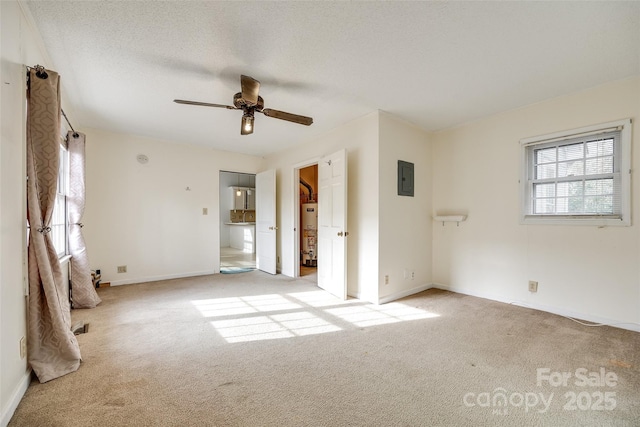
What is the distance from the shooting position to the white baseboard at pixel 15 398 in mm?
1433

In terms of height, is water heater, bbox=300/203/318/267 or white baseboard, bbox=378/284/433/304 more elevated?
water heater, bbox=300/203/318/267

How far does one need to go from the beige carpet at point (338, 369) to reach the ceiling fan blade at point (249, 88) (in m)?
2.22

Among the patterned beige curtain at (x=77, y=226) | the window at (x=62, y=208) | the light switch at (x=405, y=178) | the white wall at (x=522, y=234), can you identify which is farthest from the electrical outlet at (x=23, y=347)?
the white wall at (x=522, y=234)

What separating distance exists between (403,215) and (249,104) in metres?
2.46

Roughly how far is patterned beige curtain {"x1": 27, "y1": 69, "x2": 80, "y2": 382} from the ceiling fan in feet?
2.86

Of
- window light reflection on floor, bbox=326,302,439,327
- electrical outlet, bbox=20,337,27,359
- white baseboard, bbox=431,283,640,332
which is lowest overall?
window light reflection on floor, bbox=326,302,439,327

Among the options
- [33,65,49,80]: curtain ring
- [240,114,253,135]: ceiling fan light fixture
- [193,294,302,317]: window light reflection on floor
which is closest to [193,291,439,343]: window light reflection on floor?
[193,294,302,317]: window light reflection on floor

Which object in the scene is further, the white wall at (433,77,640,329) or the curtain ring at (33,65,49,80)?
the white wall at (433,77,640,329)

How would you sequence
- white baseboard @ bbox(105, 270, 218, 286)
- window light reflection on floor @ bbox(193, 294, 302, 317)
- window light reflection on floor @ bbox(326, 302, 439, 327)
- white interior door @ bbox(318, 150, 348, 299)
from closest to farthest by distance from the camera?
window light reflection on floor @ bbox(326, 302, 439, 327), window light reflection on floor @ bbox(193, 294, 302, 317), white interior door @ bbox(318, 150, 348, 299), white baseboard @ bbox(105, 270, 218, 286)

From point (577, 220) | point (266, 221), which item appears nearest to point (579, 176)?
point (577, 220)

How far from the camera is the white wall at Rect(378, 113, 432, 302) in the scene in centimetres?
350

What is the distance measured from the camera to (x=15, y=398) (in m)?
1.56

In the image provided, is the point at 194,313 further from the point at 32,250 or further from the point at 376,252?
the point at 376,252

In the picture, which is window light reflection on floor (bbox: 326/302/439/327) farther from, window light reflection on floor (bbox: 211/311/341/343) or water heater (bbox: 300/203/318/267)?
water heater (bbox: 300/203/318/267)
